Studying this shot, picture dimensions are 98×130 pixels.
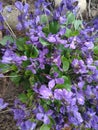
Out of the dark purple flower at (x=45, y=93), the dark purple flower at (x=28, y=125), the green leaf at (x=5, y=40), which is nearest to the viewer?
the dark purple flower at (x=45, y=93)

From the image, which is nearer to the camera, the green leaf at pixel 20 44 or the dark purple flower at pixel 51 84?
the dark purple flower at pixel 51 84

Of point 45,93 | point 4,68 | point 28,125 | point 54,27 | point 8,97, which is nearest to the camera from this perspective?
point 45,93

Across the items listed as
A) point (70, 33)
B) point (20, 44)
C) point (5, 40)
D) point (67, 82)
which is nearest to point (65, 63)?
point (67, 82)

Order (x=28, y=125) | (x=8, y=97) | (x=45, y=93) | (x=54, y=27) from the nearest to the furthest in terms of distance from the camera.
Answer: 1. (x=45, y=93)
2. (x=28, y=125)
3. (x=54, y=27)
4. (x=8, y=97)

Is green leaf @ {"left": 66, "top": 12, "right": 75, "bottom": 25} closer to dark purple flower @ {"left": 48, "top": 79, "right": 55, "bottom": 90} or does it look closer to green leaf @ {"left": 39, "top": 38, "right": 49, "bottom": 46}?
green leaf @ {"left": 39, "top": 38, "right": 49, "bottom": 46}

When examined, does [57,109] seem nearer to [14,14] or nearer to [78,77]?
[78,77]

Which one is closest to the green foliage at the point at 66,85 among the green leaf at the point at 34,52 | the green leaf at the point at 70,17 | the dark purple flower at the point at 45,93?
the dark purple flower at the point at 45,93

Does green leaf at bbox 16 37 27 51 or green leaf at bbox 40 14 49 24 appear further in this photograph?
green leaf at bbox 40 14 49 24

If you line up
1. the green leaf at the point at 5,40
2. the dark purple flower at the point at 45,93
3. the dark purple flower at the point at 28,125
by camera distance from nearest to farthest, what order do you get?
the dark purple flower at the point at 45,93 → the dark purple flower at the point at 28,125 → the green leaf at the point at 5,40

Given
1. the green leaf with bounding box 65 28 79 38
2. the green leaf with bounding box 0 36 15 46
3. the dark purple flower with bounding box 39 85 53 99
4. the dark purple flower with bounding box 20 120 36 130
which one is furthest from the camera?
the green leaf with bounding box 0 36 15 46

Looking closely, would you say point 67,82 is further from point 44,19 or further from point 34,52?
point 44,19

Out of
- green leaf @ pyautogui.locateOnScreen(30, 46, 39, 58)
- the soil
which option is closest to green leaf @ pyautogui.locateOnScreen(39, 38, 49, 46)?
green leaf @ pyautogui.locateOnScreen(30, 46, 39, 58)

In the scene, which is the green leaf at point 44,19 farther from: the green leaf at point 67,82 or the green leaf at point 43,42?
the green leaf at point 67,82
